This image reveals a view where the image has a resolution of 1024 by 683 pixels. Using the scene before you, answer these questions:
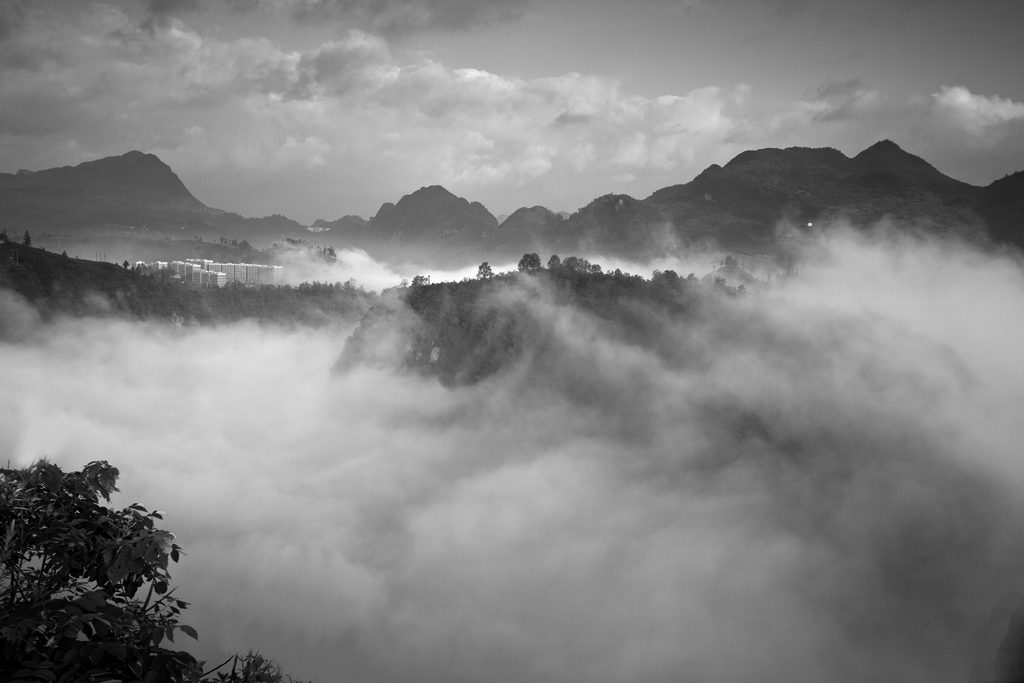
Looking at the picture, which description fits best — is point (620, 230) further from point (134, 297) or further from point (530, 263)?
point (134, 297)

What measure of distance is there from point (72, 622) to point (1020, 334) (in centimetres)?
16257

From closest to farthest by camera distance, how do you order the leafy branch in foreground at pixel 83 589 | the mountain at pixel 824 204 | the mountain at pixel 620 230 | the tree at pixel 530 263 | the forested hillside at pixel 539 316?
the leafy branch in foreground at pixel 83 589, the forested hillside at pixel 539 316, the tree at pixel 530 263, the mountain at pixel 824 204, the mountain at pixel 620 230

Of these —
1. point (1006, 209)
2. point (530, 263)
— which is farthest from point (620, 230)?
point (1006, 209)

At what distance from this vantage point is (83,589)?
21.6ft

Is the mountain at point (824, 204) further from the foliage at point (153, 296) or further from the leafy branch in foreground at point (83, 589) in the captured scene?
the leafy branch in foreground at point (83, 589)

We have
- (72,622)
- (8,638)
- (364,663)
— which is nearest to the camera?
(8,638)

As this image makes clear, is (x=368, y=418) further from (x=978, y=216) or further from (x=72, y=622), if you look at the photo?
(x=978, y=216)

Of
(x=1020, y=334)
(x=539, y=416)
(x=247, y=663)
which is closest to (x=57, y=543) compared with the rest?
(x=247, y=663)

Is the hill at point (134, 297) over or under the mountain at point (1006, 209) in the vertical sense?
under

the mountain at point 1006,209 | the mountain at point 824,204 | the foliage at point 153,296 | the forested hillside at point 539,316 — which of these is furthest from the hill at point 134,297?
the mountain at point 1006,209

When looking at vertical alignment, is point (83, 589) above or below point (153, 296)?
below

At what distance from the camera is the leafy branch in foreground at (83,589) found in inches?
221

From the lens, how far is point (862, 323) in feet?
359

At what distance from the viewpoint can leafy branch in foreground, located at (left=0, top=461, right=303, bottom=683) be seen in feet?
18.4
